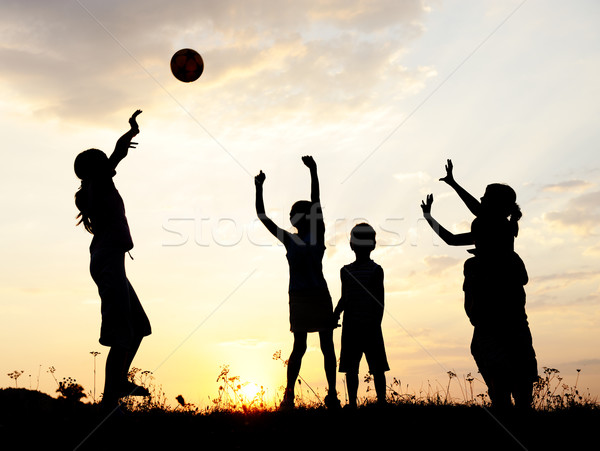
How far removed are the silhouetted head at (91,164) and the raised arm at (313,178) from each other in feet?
8.23

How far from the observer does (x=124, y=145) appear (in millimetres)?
6598

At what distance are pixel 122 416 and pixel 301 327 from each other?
2.47 meters

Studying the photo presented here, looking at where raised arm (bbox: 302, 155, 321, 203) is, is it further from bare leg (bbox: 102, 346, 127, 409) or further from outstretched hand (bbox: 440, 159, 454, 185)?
bare leg (bbox: 102, 346, 127, 409)

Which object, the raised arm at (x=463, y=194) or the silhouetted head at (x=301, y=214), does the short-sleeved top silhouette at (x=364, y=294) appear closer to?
the silhouetted head at (x=301, y=214)

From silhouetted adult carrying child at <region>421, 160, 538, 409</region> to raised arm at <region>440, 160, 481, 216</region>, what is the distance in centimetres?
13

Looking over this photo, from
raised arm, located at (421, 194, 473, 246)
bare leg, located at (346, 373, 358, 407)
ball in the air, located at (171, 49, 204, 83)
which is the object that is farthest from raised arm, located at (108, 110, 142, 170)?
bare leg, located at (346, 373, 358, 407)

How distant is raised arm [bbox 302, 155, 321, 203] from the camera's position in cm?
801

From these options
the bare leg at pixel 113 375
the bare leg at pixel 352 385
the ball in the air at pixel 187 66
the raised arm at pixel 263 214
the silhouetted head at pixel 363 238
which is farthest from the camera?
the ball in the air at pixel 187 66

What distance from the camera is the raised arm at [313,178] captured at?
8008 millimetres

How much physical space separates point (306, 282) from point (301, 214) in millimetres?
871

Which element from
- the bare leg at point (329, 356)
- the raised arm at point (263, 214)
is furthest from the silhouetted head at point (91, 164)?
the bare leg at point (329, 356)

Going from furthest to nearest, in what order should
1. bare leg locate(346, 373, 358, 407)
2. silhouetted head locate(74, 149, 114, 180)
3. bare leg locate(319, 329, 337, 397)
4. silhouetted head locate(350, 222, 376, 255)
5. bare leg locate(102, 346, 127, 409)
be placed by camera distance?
silhouetted head locate(350, 222, 376, 255) < bare leg locate(346, 373, 358, 407) < bare leg locate(319, 329, 337, 397) < silhouetted head locate(74, 149, 114, 180) < bare leg locate(102, 346, 127, 409)

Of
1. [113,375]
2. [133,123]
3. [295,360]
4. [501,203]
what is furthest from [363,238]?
[113,375]

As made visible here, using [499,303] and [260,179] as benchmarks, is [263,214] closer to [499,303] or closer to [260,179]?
[260,179]
